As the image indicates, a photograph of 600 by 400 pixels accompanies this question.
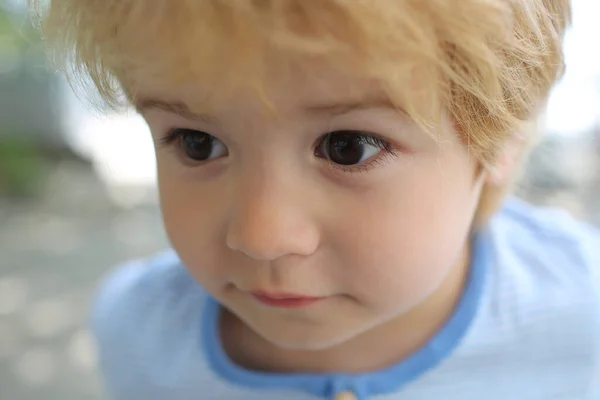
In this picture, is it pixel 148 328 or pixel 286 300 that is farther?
pixel 148 328

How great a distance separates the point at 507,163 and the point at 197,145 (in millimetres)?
296

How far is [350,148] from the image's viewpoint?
0.50 metres

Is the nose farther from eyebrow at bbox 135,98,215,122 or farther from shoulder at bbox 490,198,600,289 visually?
shoulder at bbox 490,198,600,289

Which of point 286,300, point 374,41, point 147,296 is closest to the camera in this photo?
point 374,41

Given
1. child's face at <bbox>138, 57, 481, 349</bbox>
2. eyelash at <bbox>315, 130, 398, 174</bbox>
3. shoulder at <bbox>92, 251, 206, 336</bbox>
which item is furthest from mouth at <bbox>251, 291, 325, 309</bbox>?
shoulder at <bbox>92, 251, 206, 336</bbox>

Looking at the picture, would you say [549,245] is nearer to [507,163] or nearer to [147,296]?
[507,163]

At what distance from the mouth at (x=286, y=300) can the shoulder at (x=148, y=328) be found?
0.22m

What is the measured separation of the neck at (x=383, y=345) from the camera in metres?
0.68

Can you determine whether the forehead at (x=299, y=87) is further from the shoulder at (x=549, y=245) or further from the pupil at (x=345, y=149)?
the shoulder at (x=549, y=245)

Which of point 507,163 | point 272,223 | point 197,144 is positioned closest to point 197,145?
point 197,144

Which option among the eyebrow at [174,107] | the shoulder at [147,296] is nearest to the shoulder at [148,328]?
the shoulder at [147,296]

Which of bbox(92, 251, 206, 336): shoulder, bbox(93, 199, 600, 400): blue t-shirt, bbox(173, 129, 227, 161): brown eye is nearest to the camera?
bbox(173, 129, 227, 161): brown eye

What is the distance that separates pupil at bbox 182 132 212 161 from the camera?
1.79 ft

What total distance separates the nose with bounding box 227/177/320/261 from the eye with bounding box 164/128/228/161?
0.05 meters
